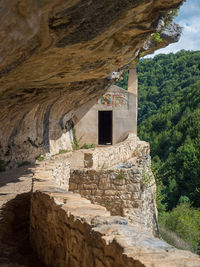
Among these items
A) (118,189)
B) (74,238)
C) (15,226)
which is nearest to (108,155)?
(118,189)

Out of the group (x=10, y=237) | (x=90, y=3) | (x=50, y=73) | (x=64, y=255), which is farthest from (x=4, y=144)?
(x=64, y=255)

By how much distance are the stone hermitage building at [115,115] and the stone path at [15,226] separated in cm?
786

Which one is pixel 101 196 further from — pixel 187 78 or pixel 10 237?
pixel 187 78

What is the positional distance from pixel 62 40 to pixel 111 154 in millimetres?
6137

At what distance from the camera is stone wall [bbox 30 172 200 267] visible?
175 centimetres

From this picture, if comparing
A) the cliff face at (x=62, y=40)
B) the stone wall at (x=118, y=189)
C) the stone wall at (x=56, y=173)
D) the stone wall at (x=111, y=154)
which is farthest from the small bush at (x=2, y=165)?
the stone wall at (x=118, y=189)

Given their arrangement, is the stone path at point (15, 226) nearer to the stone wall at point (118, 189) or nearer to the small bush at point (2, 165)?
the stone wall at point (118, 189)

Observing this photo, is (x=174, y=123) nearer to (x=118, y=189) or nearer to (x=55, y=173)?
(x=118, y=189)

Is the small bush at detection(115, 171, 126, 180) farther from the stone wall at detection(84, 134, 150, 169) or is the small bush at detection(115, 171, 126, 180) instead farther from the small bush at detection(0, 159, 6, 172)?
the small bush at detection(0, 159, 6, 172)

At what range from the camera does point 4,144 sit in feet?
33.8

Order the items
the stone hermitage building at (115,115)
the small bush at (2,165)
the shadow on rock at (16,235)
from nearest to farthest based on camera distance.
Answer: the shadow on rock at (16,235) < the small bush at (2,165) < the stone hermitage building at (115,115)

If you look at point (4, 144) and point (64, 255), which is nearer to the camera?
point (64, 255)

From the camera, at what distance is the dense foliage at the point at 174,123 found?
1090 inches

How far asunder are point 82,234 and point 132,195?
394cm
